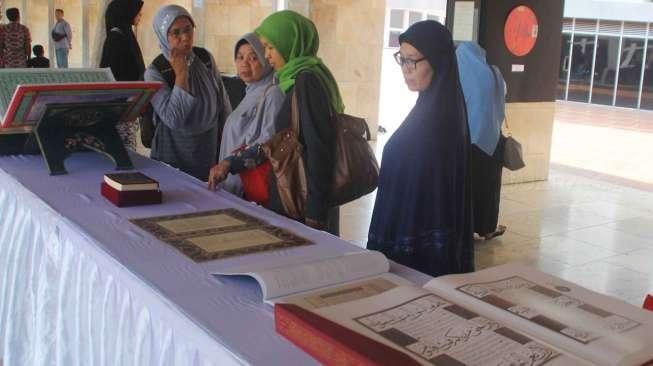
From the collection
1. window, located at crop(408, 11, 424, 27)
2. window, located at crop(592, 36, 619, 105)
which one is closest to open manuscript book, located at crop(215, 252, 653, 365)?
window, located at crop(592, 36, 619, 105)

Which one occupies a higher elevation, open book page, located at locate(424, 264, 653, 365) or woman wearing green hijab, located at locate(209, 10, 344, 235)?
woman wearing green hijab, located at locate(209, 10, 344, 235)

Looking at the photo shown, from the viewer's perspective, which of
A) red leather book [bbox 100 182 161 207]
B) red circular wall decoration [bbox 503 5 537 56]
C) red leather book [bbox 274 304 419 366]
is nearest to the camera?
red leather book [bbox 274 304 419 366]

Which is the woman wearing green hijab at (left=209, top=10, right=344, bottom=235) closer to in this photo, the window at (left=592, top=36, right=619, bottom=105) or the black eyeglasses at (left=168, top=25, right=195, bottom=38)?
the black eyeglasses at (left=168, top=25, right=195, bottom=38)

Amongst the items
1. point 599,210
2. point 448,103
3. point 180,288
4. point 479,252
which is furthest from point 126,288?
point 599,210

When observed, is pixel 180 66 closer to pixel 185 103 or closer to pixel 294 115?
pixel 185 103

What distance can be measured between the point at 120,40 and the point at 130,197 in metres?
2.23

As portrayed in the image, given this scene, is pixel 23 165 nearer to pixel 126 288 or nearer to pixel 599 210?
pixel 126 288

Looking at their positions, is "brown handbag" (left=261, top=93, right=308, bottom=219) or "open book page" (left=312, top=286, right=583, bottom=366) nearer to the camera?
"open book page" (left=312, top=286, right=583, bottom=366)

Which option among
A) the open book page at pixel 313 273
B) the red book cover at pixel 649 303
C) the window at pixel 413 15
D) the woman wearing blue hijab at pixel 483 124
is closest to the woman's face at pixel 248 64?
the open book page at pixel 313 273

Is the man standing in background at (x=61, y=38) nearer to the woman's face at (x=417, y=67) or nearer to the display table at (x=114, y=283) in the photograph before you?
the display table at (x=114, y=283)

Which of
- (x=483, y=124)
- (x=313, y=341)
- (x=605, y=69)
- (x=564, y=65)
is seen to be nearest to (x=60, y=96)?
(x=313, y=341)

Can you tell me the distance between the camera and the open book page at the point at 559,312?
45.5 inches

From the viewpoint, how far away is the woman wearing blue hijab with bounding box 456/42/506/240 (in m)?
4.90

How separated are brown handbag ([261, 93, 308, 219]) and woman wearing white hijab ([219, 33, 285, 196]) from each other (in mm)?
121
